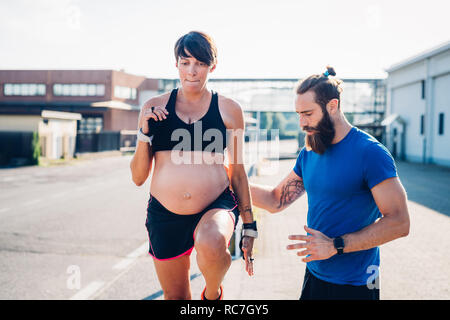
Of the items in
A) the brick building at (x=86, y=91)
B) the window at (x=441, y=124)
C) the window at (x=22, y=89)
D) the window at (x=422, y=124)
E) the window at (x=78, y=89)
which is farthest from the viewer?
the window at (x=22, y=89)

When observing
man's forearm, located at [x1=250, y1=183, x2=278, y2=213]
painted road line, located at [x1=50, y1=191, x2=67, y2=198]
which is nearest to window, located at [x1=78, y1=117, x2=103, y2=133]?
painted road line, located at [x1=50, y1=191, x2=67, y2=198]

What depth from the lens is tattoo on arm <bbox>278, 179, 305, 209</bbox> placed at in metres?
3.27

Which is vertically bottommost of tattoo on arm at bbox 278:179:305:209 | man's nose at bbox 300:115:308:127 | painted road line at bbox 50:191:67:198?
painted road line at bbox 50:191:67:198

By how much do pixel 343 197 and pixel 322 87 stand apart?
0.71m

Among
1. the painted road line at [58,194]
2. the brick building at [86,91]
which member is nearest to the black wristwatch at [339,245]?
the painted road line at [58,194]

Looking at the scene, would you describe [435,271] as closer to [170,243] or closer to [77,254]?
[170,243]

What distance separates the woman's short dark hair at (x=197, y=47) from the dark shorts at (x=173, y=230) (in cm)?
94

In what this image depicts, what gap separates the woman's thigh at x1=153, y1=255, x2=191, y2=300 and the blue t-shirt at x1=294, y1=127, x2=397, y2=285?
91 cm

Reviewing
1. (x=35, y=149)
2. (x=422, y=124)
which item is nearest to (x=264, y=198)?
(x=35, y=149)

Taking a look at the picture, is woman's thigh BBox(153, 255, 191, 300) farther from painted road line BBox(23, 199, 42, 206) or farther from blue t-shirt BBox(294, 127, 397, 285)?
painted road line BBox(23, 199, 42, 206)

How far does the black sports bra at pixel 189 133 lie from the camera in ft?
8.68

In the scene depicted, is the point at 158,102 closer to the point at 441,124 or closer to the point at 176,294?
the point at 176,294

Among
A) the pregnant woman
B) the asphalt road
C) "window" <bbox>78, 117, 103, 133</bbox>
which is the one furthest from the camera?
"window" <bbox>78, 117, 103, 133</bbox>

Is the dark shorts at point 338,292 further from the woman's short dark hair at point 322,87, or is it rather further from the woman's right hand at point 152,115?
the woman's right hand at point 152,115
